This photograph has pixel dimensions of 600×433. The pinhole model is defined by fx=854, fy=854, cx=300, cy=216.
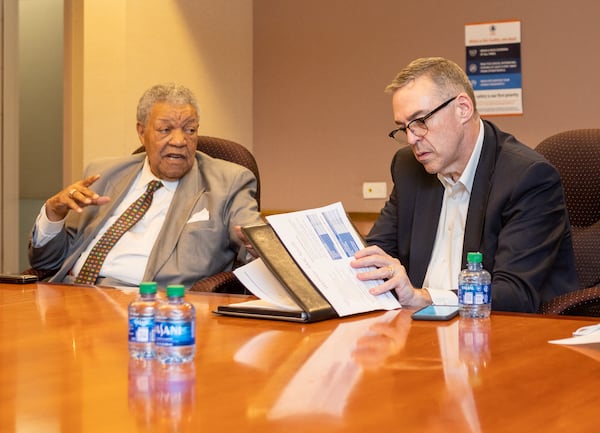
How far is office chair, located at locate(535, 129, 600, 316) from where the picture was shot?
2.87 meters

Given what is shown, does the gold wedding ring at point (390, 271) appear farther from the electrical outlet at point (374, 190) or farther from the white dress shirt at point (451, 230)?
the electrical outlet at point (374, 190)

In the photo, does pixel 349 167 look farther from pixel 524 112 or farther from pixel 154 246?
pixel 154 246

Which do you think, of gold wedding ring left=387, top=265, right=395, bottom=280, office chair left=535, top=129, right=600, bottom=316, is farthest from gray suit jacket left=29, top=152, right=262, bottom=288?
gold wedding ring left=387, top=265, right=395, bottom=280

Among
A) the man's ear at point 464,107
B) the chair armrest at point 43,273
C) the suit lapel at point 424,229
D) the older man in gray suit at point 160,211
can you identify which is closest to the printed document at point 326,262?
the suit lapel at point 424,229

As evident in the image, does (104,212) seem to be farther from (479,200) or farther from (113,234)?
(479,200)

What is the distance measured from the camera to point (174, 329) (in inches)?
53.1

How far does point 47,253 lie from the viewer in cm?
334

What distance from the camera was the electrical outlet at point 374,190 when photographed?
516cm

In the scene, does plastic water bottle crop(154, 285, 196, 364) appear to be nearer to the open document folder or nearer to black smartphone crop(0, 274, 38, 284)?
the open document folder

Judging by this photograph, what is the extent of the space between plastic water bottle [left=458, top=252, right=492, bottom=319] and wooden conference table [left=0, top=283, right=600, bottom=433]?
0.13ft

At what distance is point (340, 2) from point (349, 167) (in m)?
1.03

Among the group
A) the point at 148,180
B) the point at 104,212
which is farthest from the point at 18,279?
the point at 148,180

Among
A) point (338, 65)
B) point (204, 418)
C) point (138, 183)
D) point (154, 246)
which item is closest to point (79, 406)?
point (204, 418)

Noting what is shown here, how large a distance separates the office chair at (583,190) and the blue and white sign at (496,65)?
6.20 feet
